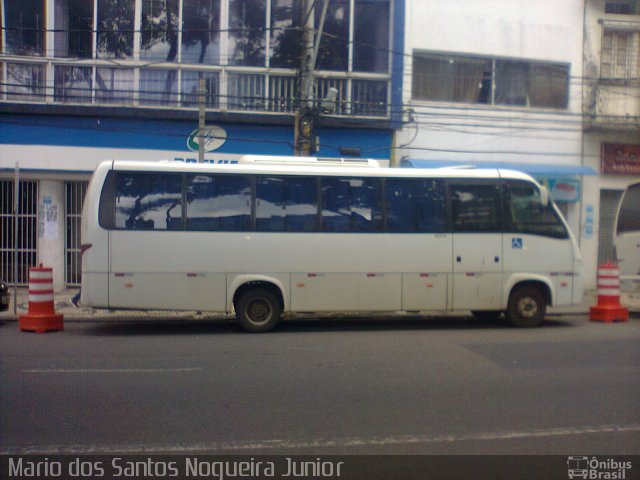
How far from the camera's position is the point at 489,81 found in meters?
Answer: 18.7

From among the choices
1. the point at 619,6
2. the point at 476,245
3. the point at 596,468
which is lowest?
the point at 596,468

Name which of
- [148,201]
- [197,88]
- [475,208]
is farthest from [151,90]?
[475,208]

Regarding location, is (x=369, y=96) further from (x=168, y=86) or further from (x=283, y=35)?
(x=168, y=86)

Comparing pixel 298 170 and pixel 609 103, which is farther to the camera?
pixel 609 103

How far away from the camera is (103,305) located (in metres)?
11.2

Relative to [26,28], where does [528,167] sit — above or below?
below

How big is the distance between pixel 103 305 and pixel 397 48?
1069cm

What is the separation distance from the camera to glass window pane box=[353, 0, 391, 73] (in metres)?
17.9

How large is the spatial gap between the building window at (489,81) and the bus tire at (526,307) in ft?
25.1

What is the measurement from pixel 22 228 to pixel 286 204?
9281 millimetres

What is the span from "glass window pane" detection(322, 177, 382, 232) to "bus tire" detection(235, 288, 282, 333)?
157cm

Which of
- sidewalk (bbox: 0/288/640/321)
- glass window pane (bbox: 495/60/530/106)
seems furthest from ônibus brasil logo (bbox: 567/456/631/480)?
glass window pane (bbox: 495/60/530/106)

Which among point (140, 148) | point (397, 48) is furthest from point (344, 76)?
point (140, 148)

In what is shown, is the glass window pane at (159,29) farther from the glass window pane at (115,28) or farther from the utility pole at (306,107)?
the utility pole at (306,107)
